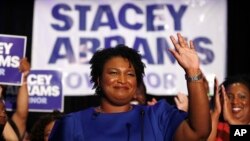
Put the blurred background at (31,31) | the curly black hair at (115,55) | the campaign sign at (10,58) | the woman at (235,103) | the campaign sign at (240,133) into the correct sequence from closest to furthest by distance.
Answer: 1. the curly black hair at (115,55)
2. the campaign sign at (240,133)
3. the woman at (235,103)
4. the campaign sign at (10,58)
5. the blurred background at (31,31)

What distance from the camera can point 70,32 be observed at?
18.9ft

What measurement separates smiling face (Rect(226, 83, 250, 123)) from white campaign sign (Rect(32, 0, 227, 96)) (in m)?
2.04

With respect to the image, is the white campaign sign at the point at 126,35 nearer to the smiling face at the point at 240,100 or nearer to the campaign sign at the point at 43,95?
the campaign sign at the point at 43,95

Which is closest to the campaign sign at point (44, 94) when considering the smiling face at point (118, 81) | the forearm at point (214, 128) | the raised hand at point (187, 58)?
the forearm at point (214, 128)

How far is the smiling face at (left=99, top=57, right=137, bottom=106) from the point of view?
246 centimetres

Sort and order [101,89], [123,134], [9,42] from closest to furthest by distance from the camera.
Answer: [123,134]
[101,89]
[9,42]

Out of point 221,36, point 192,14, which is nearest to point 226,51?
point 221,36

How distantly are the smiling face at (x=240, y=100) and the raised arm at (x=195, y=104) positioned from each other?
144cm

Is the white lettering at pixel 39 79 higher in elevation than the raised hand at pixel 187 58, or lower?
lower

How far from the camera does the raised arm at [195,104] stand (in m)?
2.20

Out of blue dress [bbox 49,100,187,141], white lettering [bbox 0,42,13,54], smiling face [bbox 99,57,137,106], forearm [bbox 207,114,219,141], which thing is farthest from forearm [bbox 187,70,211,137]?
white lettering [bbox 0,42,13,54]

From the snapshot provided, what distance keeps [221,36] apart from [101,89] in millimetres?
3518

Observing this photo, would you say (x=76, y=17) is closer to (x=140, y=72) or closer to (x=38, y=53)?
(x=38, y=53)

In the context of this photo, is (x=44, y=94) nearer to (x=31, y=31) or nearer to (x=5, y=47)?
(x=5, y=47)
